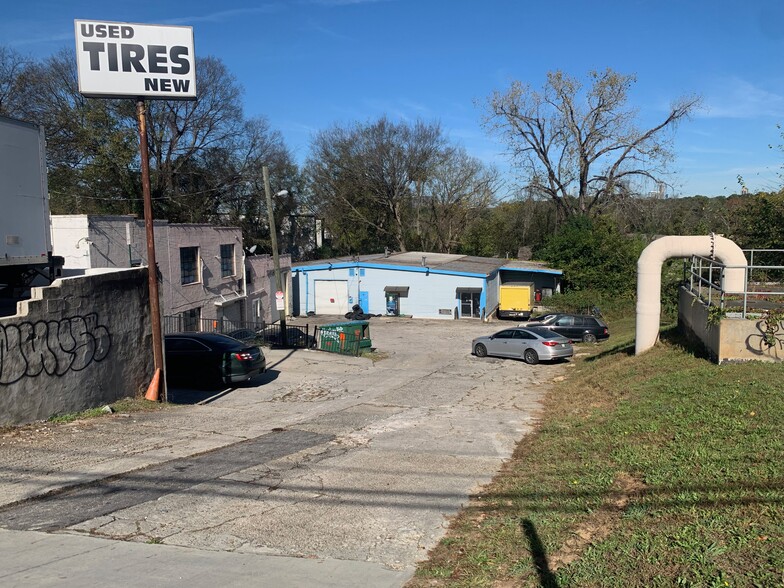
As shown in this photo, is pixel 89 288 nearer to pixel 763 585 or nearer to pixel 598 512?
pixel 598 512

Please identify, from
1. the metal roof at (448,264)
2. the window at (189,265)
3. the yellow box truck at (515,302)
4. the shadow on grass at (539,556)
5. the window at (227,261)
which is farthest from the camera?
the metal roof at (448,264)

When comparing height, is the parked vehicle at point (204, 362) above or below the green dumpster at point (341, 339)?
above

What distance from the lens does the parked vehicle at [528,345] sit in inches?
981

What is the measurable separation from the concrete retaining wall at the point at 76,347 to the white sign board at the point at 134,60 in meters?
4.30

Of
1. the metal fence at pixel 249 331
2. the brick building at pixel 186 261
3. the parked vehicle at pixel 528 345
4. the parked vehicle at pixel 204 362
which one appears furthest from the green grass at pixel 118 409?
the parked vehicle at pixel 528 345

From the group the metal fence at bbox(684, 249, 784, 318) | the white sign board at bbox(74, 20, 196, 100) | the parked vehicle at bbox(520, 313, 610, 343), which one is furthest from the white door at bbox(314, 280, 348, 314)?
the white sign board at bbox(74, 20, 196, 100)

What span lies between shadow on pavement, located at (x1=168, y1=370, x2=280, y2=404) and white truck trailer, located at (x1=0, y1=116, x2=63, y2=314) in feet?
13.7

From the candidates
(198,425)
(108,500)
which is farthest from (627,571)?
(198,425)

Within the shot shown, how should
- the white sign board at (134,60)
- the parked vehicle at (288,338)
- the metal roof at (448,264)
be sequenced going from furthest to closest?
the metal roof at (448,264)
the parked vehicle at (288,338)
the white sign board at (134,60)

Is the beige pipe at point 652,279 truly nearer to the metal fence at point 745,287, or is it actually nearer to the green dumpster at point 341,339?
the metal fence at point 745,287

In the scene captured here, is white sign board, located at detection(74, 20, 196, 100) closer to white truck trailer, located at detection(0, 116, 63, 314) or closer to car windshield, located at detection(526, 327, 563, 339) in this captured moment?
white truck trailer, located at detection(0, 116, 63, 314)

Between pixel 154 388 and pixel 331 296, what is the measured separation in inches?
1243

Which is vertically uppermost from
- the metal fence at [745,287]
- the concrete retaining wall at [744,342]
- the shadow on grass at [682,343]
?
the metal fence at [745,287]

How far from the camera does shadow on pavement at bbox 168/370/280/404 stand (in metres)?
15.6
